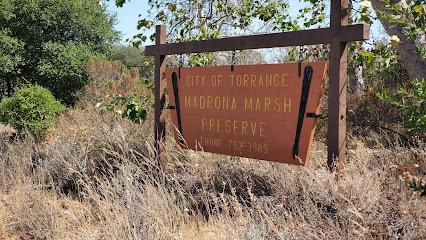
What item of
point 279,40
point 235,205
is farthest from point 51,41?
point 235,205

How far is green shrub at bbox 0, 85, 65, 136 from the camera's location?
927 centimetres

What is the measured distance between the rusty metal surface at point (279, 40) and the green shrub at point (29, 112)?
198 inches

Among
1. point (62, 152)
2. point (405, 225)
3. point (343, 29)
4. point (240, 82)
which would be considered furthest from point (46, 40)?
point (405, 225)

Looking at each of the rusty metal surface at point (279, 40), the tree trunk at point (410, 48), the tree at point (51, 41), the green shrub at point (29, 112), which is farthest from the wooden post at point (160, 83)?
the tree at point (51, 41)

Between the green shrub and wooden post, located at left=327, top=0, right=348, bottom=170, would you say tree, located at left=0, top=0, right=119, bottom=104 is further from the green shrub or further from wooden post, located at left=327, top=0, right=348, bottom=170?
wooden post, located at left=327, top=0, right=348, bottom=170

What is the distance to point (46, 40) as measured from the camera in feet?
47.2

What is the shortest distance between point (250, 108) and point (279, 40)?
2.43 ft

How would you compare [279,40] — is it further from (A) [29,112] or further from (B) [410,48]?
(A) [29,112]

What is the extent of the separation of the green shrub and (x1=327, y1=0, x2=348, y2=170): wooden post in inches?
287

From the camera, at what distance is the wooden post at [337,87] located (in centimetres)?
382

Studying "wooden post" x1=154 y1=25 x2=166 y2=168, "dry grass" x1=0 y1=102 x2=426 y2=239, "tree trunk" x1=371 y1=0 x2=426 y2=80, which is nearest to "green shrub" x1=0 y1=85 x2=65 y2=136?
"dry grass" x1=0 y1=102 x2=426 y2=239

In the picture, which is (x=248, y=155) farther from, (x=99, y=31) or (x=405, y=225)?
(x=99, y=31)

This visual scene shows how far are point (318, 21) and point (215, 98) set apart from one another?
375cm

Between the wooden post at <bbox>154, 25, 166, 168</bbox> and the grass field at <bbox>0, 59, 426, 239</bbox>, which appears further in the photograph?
the wooden post at <bbox>154, 25, 166, 168</bbox>
